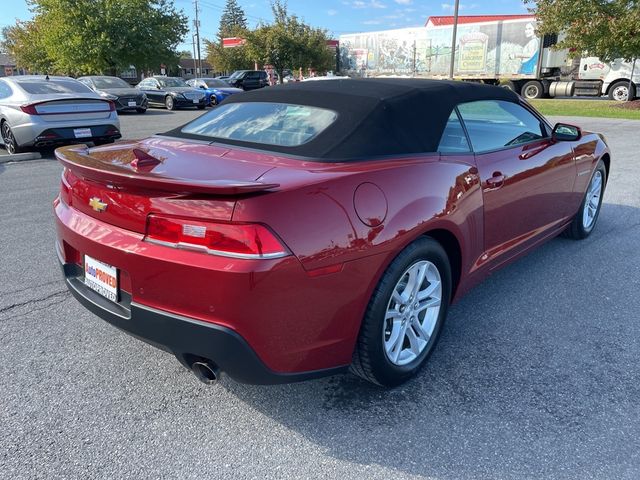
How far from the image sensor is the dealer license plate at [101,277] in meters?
2.33

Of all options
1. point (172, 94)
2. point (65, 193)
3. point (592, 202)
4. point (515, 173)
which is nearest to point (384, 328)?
point (515, 173)

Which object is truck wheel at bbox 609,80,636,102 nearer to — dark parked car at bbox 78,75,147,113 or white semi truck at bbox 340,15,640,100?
white semi truck at bbox 340,15,640,100

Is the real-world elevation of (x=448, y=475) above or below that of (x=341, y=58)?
below

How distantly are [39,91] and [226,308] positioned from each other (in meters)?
8.97

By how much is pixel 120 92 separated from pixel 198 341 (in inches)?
753

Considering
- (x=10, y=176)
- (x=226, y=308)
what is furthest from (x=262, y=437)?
(x=10, y=176)

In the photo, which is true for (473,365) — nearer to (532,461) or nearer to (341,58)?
(532,461)

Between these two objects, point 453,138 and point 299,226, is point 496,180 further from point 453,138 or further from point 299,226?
point 299,226

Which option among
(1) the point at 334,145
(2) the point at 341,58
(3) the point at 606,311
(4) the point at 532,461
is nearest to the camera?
(4) the point at 532,461

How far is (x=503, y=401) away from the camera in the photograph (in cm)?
257

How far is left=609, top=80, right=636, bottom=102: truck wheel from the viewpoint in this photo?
22.6 meters

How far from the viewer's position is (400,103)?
2.90 m

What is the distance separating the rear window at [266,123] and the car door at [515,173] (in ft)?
3.21

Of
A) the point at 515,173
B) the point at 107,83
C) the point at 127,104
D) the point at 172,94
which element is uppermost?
the point at 107,83
